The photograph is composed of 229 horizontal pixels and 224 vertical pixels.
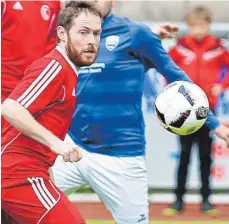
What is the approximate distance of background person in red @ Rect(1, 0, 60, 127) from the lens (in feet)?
22.0

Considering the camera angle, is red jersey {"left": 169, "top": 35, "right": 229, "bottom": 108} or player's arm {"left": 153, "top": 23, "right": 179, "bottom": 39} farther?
red jersey {"left": 169, "top": 35, "right": 229, "bottom": 108}

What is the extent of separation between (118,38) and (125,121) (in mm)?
541

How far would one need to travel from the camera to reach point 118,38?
18.9ft

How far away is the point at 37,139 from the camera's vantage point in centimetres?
432

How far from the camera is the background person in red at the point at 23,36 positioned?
6691 millimetres

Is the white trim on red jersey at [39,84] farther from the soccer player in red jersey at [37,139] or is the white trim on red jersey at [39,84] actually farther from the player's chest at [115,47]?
the player's chest at [115,47]

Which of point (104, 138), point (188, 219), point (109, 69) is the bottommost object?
point (188, 219)

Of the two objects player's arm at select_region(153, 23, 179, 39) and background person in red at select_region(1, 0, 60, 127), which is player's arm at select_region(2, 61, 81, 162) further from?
background person in red at select_region(1, 0, 60, 127)

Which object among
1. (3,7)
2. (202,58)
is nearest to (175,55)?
(202,58)

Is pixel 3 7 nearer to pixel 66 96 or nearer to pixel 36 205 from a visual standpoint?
pixel 66 96

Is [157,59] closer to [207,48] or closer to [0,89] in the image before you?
[0,89]

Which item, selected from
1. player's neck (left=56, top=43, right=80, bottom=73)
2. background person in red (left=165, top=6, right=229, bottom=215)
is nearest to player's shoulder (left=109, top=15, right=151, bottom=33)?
player's neck (left=56, top=43, right=80, bottom=73)

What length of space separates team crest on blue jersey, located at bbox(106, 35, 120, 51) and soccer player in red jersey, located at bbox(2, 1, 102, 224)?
46.6 inches

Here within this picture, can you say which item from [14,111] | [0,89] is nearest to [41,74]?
[14,111]
